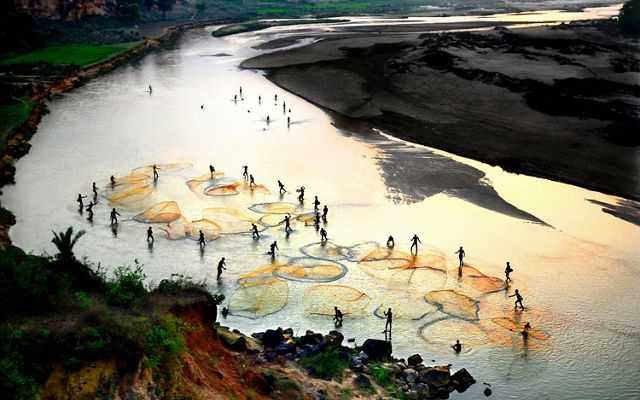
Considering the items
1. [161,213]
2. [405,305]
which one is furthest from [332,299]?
[161,213]

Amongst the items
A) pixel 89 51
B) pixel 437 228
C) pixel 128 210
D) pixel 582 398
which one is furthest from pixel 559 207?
pixel 89 51

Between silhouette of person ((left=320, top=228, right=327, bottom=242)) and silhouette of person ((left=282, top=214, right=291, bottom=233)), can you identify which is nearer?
silhouette of person ((left=320, top=228, right=327, bottom=242))

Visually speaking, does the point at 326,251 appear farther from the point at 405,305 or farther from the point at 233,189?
the point at 233,189

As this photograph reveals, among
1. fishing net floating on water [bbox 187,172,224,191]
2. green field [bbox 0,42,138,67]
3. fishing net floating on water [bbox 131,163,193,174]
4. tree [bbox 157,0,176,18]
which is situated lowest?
fishing net floating on water [bbox 187,172,224,191]

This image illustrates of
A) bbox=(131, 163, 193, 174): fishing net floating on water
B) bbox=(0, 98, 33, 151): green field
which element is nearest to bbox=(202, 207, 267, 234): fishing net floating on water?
bbox=(131, 163, 193, 174): fishing net floating on water

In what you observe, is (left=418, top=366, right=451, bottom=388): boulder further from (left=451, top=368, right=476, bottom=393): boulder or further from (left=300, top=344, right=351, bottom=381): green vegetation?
(left=300, top=344, right=351, bottom=381): green vegetation

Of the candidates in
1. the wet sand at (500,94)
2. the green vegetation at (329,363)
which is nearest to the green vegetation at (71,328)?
the green vegetation at (329,363)
